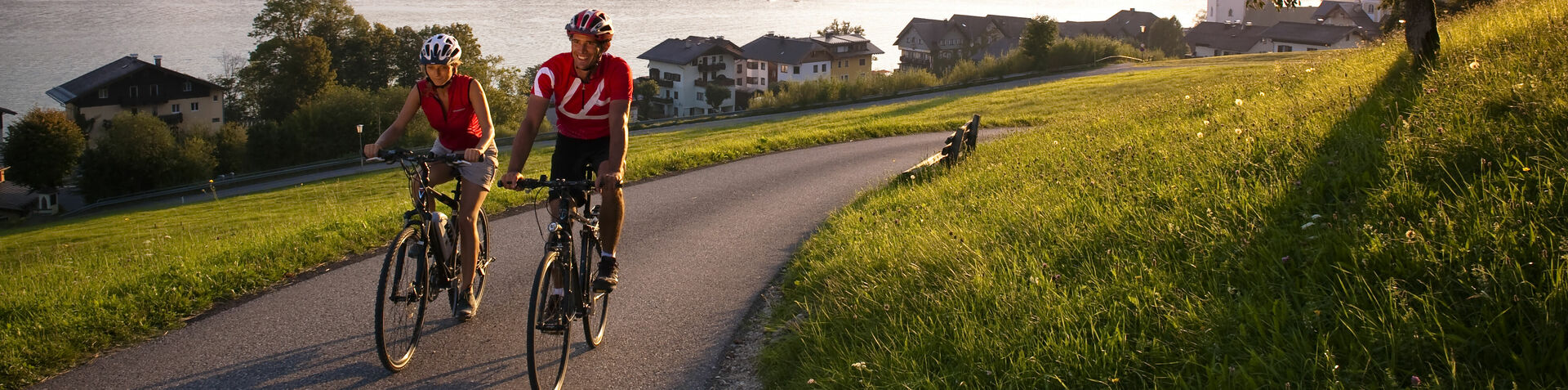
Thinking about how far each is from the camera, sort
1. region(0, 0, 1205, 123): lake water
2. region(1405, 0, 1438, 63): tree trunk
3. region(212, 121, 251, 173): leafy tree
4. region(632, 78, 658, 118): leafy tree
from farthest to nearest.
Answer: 1. region(632, 78, 658, 118): leafy tree
2. region(0, 0, 1205, 123): lake water
3. region(212, 121, 251, 173): leafy tree
4. region(1405, 0, 1438, 63): tree trunk

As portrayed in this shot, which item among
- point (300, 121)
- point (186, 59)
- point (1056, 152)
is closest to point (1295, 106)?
point (1056, 152)

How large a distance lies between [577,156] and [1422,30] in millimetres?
7349

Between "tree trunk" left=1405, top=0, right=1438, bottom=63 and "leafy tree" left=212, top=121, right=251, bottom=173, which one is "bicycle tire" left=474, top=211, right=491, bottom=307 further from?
"leafy tree" left=212, top=121, right=251, bottom=173

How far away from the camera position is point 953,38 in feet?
314

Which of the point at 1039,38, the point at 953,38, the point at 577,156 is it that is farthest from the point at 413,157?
the point at 953,38

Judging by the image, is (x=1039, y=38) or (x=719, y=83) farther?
(x=719, y=83)

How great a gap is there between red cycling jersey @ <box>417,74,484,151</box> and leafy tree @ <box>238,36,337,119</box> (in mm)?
55661

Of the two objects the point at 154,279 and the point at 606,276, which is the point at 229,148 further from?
the point at 606,276

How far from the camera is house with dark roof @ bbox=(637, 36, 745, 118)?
7619 centimetres

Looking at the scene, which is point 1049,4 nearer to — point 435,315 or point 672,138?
point 672,138

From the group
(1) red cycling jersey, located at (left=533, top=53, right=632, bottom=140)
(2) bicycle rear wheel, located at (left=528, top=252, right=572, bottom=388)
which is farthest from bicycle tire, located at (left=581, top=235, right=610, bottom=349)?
(1) red cycling jersey, located at (left=533, top=53, right=632, bottom=140)

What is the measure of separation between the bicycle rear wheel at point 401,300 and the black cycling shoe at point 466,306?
328 mm

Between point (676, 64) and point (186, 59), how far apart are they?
33.0 metres

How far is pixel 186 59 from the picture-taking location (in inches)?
2527
